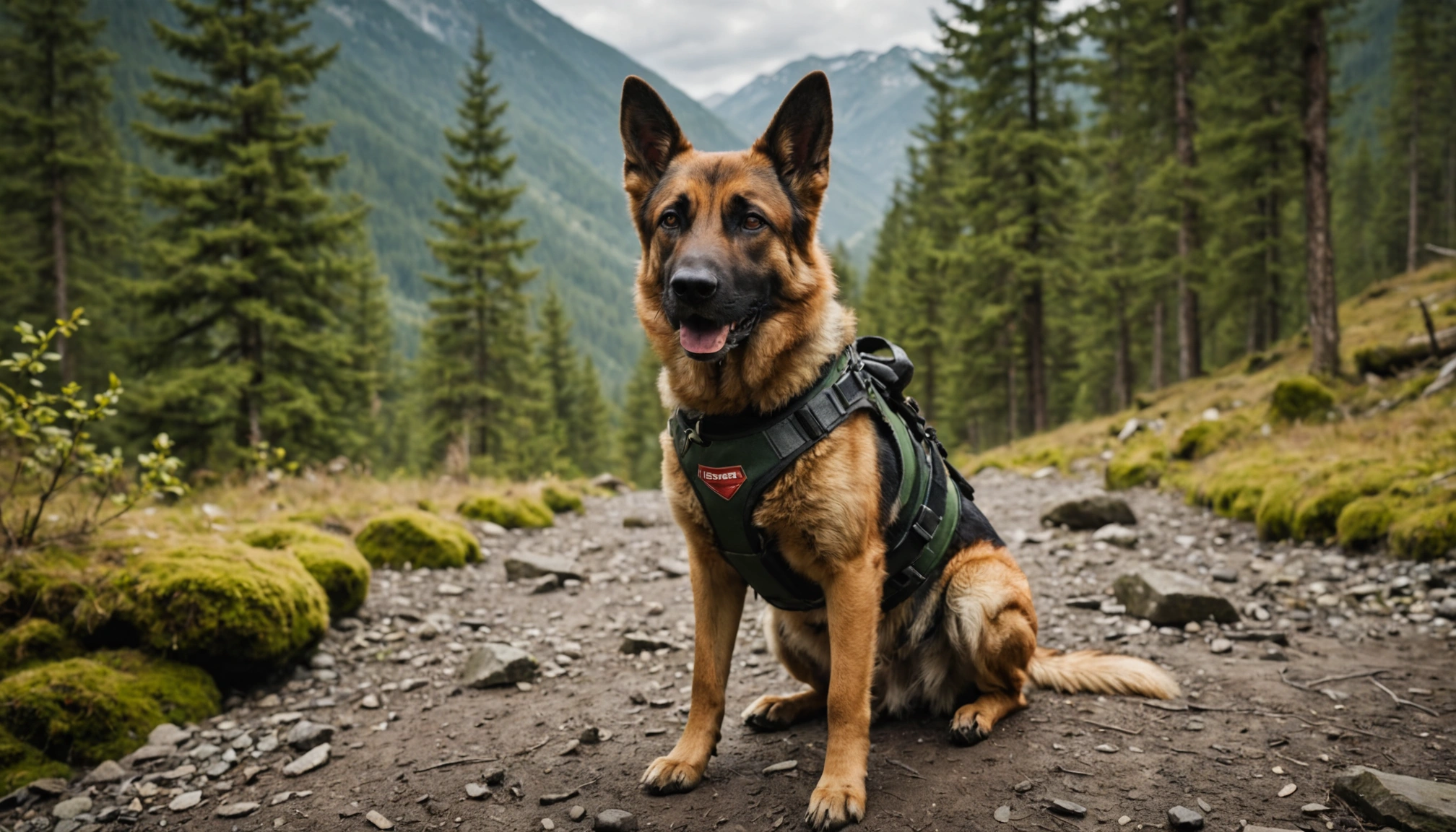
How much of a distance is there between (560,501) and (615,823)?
34.1 feet

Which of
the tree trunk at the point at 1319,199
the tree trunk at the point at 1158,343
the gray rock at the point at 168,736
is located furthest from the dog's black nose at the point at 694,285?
the tree trunk at the point at 1158,343

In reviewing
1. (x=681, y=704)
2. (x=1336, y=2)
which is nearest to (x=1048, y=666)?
(x=681, y=704)

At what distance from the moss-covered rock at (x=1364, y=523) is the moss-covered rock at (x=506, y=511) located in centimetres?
994

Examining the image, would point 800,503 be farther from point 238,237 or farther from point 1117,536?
point 238,237

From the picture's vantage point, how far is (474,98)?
25.6 metres

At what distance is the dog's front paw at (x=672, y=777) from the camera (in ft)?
10.3

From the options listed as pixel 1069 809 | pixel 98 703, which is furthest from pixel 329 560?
pixel 1069 809

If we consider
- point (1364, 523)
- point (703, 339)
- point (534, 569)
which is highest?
point (703, 339)

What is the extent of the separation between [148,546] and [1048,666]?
6.24m

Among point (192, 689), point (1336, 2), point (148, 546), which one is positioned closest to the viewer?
point (192, 689)

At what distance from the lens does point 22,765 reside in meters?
3.48

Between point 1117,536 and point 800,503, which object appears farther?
point 1117,536

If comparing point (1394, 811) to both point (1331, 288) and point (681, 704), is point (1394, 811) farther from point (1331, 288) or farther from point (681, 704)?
point (1331, 288)

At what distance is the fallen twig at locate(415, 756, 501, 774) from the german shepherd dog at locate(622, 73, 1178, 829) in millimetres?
991
